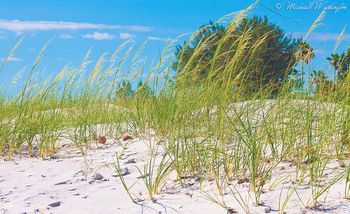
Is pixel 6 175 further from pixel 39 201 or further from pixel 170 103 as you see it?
pixel 170 103

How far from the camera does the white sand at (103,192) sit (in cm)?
262

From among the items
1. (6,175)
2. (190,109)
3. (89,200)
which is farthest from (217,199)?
(6,175)

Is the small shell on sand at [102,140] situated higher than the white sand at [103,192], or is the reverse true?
the small shell on sand at [102,140]

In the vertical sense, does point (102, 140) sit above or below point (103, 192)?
above

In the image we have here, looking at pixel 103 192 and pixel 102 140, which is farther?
pixel 102 140

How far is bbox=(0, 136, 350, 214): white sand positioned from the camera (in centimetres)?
262

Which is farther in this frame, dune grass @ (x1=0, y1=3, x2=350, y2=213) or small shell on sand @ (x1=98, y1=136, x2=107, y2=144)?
small shell on sand @ (x1=98, y1=136, x2=107, y2=144)

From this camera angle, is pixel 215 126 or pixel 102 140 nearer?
pixel 215 126

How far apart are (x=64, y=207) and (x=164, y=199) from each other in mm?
604

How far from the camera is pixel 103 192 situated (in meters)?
3.08

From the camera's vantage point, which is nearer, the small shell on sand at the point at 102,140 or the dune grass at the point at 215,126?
the dune grass at the point at 215,126

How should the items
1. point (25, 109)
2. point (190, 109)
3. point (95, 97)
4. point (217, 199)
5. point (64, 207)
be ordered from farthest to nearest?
1. point (95, 97)
2. point (25, 109)
3. point (190, 109)
4. point (64, 207)
5. point (217, 199)

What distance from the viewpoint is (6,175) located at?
3.84m

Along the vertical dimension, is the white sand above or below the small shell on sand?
below
